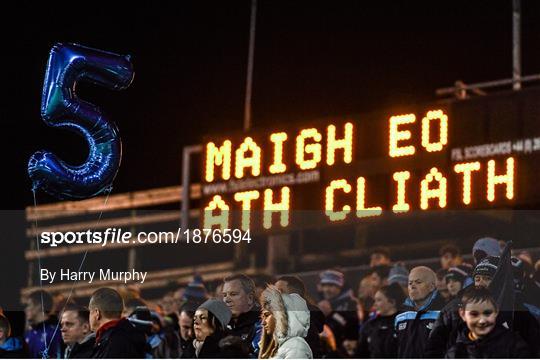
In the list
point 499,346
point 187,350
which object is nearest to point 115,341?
point 187,350

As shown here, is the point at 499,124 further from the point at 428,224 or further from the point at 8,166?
the point at 8,166

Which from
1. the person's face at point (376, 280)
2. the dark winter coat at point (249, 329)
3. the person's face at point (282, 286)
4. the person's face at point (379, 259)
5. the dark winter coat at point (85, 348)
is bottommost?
the dark winter coat at point (85, 348)

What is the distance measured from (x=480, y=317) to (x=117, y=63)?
4792mm

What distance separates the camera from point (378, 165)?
1435 cm

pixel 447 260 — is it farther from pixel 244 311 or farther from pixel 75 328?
pixel 75 328

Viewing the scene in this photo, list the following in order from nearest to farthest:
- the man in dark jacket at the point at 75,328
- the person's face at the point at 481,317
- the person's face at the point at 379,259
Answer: the person's face at the point at 481,317 → the man in dark jacket at the point at 75,328 → the person's face at the point at 379,259

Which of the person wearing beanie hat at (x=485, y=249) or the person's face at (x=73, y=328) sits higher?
the person wearing beanie hat at (x=485, y=249)

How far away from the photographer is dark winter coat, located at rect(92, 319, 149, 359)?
31.8 ft

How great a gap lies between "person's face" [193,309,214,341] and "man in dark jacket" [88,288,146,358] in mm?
520

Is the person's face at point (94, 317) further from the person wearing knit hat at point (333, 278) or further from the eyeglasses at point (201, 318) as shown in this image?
the person wearing knit hat at point (333, 278)

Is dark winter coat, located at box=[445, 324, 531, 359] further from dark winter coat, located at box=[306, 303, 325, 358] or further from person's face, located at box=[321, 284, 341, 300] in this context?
person's face, located at box=[321, 284, 341, 300]

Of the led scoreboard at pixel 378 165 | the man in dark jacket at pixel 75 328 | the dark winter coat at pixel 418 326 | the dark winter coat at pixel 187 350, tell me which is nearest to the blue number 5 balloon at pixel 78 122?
the dark winter coat at pixel 187 350

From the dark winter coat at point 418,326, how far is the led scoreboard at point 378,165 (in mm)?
3589

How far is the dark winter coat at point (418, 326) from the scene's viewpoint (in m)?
9.94
